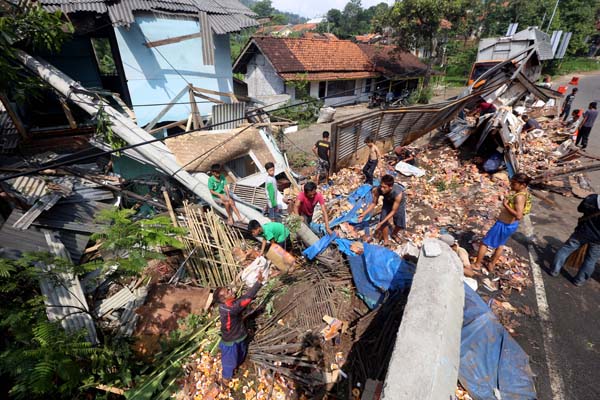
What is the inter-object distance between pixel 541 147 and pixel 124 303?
461 inches

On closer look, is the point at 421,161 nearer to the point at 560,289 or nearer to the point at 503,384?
the point at 560,289

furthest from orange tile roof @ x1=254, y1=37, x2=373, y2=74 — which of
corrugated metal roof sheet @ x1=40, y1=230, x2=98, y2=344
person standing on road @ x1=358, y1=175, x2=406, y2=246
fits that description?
corrugated metal roof sheet @ x1=40, y1=230, x2=98, y2=344

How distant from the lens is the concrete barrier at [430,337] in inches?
82.0

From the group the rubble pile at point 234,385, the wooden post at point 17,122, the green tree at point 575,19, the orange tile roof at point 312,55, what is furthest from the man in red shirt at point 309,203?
the green tree at point 575,19

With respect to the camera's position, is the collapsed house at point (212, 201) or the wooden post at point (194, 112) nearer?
the collapsed house at point (212, 201)

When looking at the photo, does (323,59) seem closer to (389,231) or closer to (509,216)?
(389,231)

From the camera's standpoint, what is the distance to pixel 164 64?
773 cm

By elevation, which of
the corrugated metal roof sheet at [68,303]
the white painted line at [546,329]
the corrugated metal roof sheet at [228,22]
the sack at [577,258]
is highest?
the corrugated metal roof sheet at [228,22]

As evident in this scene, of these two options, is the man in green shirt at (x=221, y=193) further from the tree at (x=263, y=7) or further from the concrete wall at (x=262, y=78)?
the tree at (x=263, y=7)

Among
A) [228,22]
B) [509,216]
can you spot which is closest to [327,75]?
[228,22]

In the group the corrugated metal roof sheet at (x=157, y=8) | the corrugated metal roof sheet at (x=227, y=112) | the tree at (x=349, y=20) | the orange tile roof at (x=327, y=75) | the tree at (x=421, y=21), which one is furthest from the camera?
the tree at (x=349, y=20)

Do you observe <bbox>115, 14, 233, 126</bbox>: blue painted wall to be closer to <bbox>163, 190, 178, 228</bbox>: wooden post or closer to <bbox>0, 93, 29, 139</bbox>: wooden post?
<bbox>0, 93, 29, 139</bbox>: wooden post

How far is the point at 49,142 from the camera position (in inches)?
291

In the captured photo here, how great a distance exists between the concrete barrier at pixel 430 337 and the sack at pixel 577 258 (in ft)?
8.78
